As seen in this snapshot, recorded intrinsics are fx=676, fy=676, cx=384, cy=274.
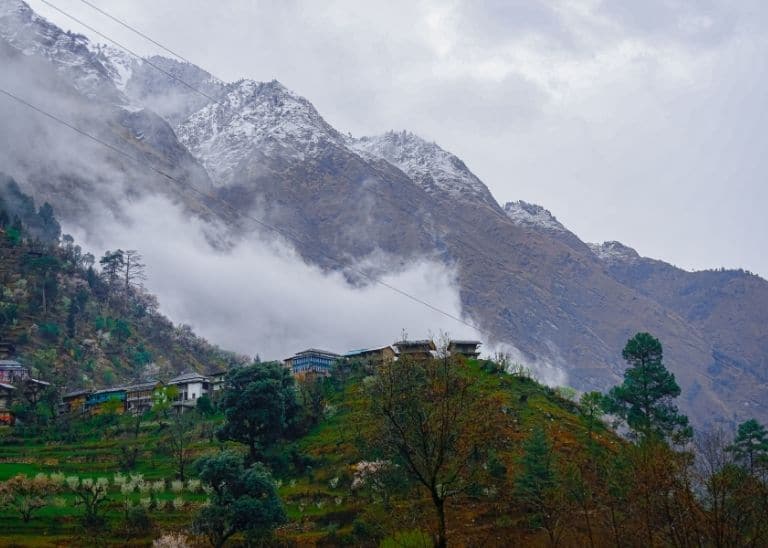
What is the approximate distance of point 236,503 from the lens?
3475cm

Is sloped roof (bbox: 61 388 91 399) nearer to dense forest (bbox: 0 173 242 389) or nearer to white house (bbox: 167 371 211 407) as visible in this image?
dense forest (bbox: 0 173 242 389)

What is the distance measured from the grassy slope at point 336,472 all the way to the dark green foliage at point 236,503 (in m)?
2.83

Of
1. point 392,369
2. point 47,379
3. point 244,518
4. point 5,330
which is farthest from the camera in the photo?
point 5,330

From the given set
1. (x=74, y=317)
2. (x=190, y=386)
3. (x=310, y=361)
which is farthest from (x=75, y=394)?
(x=310, y=361)

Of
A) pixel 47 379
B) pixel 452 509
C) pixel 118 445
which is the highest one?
pixel 47 379

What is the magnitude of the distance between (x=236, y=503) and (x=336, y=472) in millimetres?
14818

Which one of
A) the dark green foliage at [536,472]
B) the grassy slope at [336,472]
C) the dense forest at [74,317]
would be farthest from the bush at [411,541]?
the dense forest at [74,317]

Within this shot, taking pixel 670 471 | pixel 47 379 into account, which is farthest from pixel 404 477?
pixel 47 379

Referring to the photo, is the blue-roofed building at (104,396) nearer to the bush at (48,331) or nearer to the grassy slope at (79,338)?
the grassy slope at (79,338)

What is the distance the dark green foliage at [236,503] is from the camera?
3441cm

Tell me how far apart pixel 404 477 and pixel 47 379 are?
6353 cm

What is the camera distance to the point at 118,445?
59.0 meters

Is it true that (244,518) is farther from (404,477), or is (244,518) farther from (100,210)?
(100,210)

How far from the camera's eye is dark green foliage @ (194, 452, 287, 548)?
3441 cm
